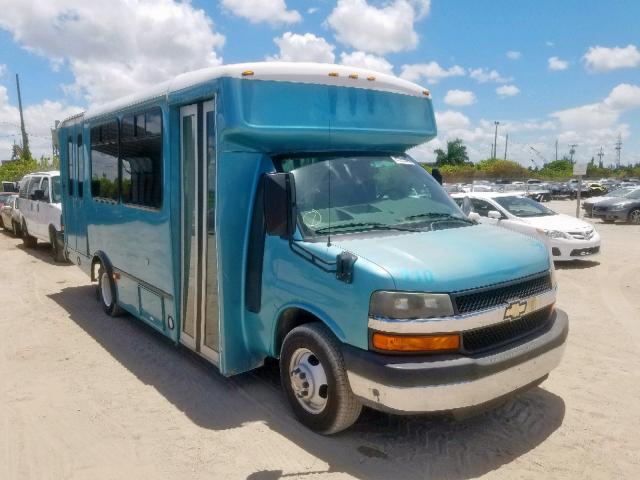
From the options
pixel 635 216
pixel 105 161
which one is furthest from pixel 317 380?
pixel 635 216

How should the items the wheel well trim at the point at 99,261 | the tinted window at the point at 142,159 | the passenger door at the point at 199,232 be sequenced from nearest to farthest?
the passenger door at the point at 199,232, the tinted window at the point at 142,159, the wheel well trim at the point at 99,261

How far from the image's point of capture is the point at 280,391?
4.86 metres

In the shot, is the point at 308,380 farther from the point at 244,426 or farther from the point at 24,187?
the point at 24,187

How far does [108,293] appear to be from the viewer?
739cm

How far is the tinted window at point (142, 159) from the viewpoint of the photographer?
17.7 ft

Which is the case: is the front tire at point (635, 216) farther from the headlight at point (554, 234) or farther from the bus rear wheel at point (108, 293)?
the bus rear wheel at point (108, 293)

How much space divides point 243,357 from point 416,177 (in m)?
2.26

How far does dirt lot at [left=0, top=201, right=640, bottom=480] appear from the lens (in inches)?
145

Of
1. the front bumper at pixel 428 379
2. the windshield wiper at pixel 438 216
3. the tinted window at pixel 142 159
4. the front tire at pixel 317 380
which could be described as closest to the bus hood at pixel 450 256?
the windshield wiper at pixel 438 216

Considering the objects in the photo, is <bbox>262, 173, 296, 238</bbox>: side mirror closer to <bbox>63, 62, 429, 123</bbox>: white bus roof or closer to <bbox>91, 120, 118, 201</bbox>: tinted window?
<bbox>63, 62, 429, 123</bbox>: white bus roof

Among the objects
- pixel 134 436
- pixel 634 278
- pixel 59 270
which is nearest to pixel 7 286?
pixel 59 270

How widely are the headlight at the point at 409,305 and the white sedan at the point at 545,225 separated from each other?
24.8ft

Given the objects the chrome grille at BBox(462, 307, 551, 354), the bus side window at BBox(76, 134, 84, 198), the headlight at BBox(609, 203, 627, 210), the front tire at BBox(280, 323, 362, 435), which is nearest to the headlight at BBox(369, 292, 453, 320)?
→ the chrome grille at BBox(462, 307, 551, 354)

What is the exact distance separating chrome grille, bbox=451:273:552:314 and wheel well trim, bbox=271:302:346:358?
0.83m
